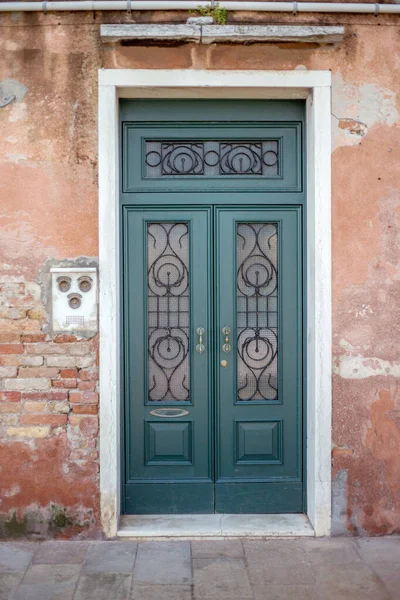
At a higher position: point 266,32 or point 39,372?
point 266,32

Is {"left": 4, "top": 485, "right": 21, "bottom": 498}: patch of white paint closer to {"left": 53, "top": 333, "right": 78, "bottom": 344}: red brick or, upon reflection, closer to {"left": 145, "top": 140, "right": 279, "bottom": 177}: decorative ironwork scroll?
{"left": 53, "top": 333, "right": 78, "bottom": 344}: red brick

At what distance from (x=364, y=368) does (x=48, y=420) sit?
2105mm

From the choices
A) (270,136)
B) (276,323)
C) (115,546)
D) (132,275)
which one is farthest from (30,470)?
(270,136)

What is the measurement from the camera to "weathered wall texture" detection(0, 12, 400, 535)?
4.39m

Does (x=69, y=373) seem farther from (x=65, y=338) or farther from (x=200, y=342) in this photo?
(x=200, y=342)

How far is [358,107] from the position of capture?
443cm

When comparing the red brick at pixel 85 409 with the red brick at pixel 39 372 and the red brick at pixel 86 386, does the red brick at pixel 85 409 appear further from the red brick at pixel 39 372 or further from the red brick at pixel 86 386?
the red brick at pixel 39 372

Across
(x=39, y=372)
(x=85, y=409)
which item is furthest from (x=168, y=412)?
(x=39, y=372)

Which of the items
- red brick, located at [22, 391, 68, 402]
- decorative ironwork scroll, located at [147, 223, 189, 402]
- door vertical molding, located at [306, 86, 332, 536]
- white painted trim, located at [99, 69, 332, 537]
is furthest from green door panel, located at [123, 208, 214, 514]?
door vertical molding, located at [306, 86, 332, 536]

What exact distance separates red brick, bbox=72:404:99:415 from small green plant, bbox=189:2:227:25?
261 cm

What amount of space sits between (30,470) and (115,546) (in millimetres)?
738

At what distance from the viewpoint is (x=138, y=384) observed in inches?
185

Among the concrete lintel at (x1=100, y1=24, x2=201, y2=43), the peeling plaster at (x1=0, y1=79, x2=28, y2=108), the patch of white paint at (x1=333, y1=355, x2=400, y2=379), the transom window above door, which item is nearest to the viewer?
the concrete lintel at (x1=100, y1=24, x2=201, y2=43)

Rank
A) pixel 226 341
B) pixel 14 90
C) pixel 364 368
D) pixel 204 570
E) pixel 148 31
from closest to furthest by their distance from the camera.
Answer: pixel 204 570
pixel 148 31
pixel 14 90
pixel 364 368
pixel 226 341
